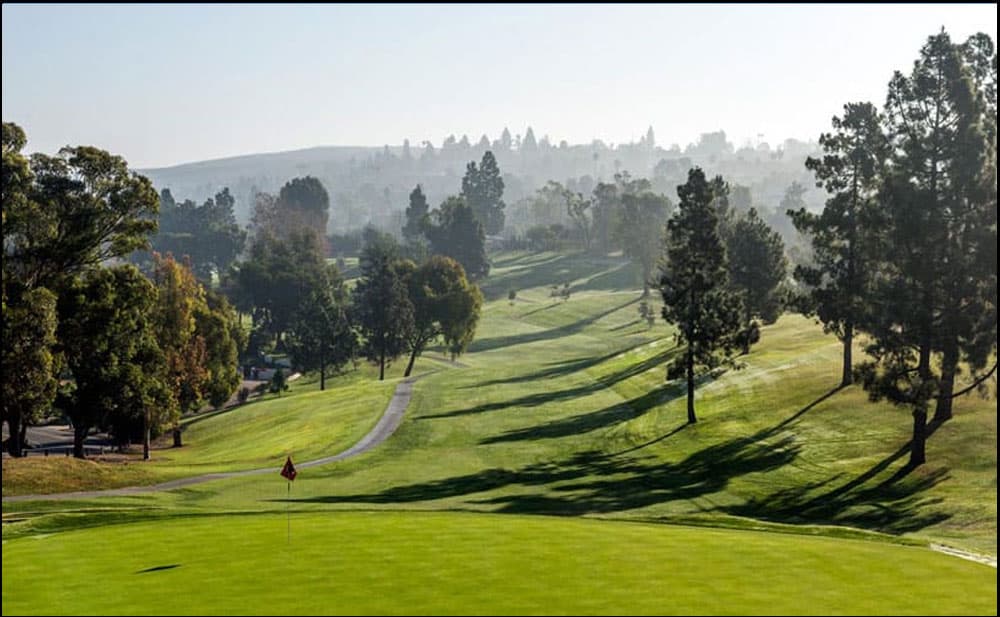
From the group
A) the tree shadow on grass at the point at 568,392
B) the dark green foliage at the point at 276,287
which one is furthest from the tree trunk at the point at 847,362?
the dark green foliage at the point at 276,287

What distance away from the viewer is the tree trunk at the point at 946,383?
51.7m

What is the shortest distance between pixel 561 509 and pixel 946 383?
25.0 meters

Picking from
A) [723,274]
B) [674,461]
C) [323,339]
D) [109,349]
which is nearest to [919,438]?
[674,461]

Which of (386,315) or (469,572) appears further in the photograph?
(386,315)

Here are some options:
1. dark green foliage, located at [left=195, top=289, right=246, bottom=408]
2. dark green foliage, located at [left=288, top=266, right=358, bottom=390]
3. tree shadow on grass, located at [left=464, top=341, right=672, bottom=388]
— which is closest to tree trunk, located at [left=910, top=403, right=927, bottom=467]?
tree shadow on grass, located at [left=464, top=341, right=672, bottom=388]

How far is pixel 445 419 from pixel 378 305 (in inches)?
1566

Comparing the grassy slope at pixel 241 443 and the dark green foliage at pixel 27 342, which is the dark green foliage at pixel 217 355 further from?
the dark green foliage at pixel 27 342

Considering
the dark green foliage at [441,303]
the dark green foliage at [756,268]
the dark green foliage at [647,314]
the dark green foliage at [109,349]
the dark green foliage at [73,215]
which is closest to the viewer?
the dark green foliage at [73,215]

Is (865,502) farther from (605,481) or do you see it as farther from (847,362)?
(847,362)

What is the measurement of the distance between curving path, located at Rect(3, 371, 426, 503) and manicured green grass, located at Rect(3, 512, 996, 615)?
51.4 ft

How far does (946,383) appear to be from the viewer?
56.9 metres

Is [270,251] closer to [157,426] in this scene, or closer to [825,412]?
[157,426]

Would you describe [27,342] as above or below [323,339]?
above

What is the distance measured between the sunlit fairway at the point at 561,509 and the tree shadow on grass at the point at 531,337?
41917 millimetres
